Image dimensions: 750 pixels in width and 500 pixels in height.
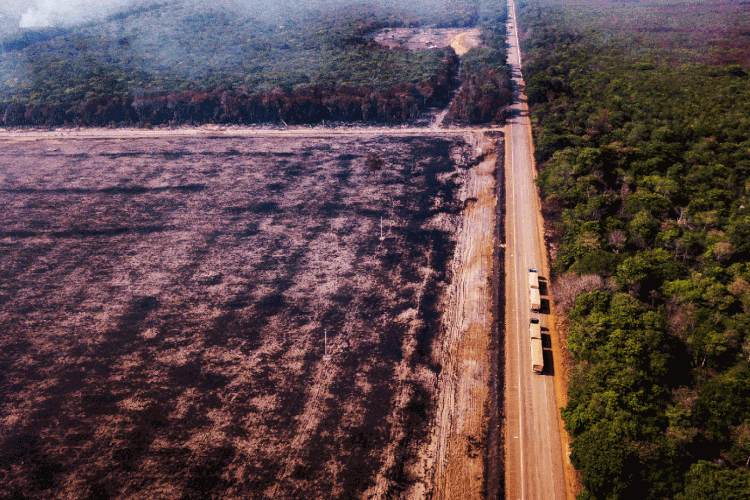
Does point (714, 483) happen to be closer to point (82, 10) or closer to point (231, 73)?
point (231, 73)

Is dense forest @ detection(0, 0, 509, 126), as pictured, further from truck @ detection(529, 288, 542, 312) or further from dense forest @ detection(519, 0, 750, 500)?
truck @ detection(529, 288, 542, 312)

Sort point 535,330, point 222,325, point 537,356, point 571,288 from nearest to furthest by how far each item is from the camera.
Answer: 1. point 537,356
2. point 535,330
3. point 571,288
4. point 222,325

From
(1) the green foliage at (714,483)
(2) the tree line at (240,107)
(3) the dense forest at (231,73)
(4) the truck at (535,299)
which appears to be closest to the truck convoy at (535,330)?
(4) the truck at (535,299)

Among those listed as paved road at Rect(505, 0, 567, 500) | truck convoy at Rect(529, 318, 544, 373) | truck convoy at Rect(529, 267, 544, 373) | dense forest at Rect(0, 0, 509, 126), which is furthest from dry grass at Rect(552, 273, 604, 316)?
dense forest at Rect(0, 0, 509, 126)

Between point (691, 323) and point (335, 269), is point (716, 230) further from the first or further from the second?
point (335, 269)

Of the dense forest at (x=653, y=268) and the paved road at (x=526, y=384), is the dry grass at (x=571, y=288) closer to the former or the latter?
the dense forest at (x=653, y=268)

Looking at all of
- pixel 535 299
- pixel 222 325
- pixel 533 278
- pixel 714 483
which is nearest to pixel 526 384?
pixel 535 299

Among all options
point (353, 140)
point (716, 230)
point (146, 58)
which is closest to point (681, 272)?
point (716, 230)
